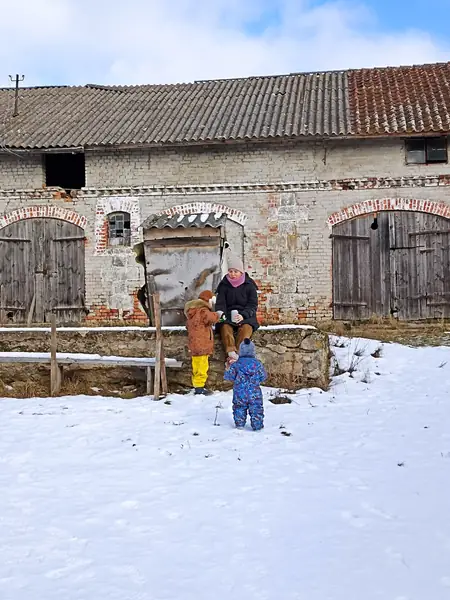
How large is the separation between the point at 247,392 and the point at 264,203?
24.8ft

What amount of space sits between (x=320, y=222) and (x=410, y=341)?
363 centimetres

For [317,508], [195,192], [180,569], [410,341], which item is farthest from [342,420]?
[195,192]

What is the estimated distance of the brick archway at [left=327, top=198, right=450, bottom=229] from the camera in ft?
40.1

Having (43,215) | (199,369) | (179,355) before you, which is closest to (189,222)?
(179,355)

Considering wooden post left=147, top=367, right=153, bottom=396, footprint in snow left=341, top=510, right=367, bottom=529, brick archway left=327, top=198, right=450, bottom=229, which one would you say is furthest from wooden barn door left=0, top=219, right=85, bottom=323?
footprint in snow left=341, top=510, right=367, bottom=529

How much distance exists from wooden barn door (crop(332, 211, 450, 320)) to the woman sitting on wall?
5.55m

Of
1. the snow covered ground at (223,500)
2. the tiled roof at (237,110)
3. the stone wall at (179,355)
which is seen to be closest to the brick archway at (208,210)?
the tiled roof at (237,110)

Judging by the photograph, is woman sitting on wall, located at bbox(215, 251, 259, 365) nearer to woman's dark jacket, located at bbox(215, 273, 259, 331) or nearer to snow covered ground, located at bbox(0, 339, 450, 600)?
woman's dark jacket, located at bbox(215, 273, 259, 331)

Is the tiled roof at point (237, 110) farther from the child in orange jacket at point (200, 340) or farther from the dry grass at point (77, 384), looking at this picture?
the dry grass at point (77, 384)

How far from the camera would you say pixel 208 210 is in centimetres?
1273

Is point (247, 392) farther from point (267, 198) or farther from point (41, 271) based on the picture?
point (41, 271)

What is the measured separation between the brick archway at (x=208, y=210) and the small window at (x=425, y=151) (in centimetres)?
355

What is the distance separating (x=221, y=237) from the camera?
27.7ft

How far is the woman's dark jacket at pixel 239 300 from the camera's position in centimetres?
715
